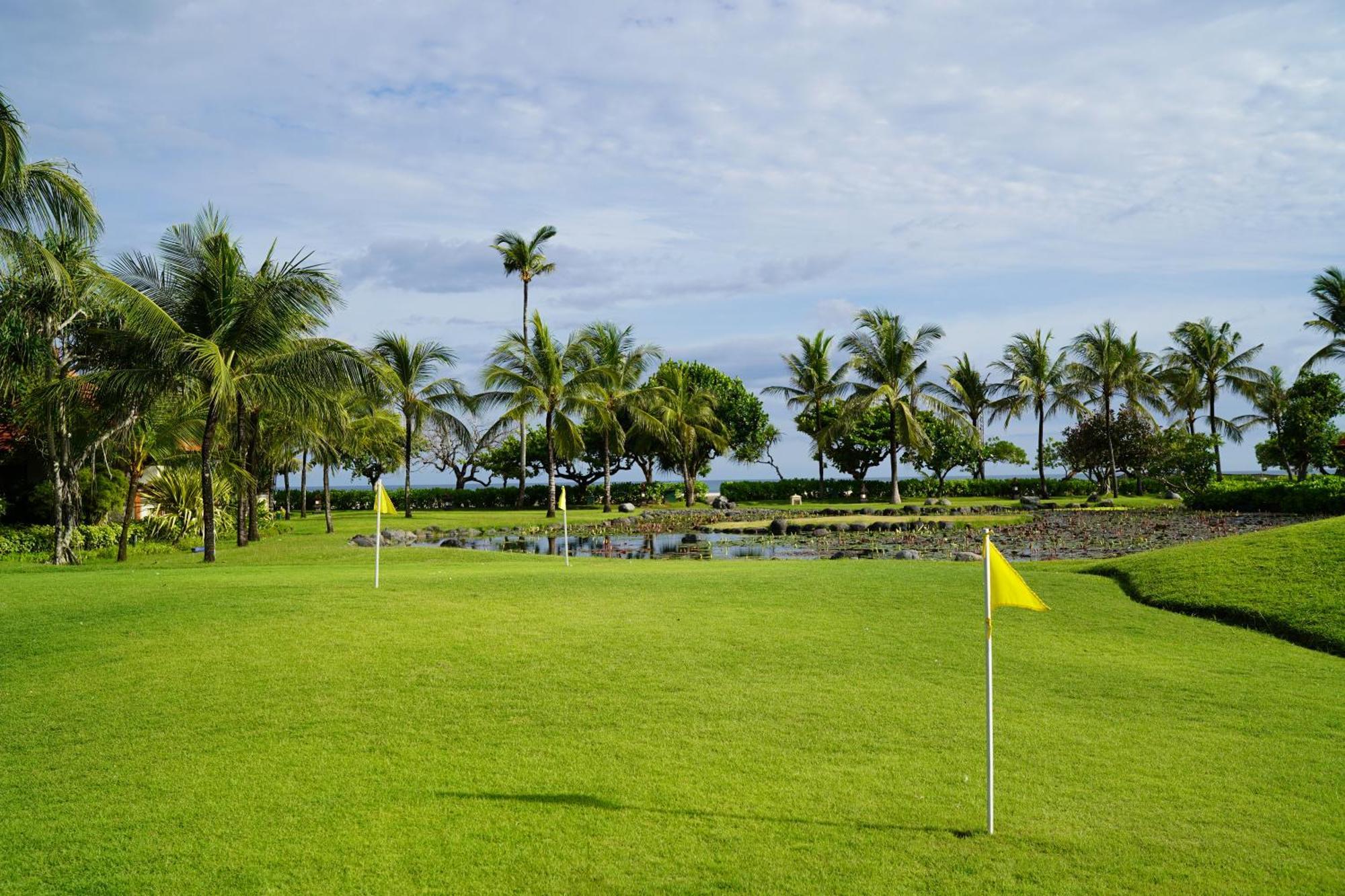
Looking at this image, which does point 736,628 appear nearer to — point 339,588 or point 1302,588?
point 339,588

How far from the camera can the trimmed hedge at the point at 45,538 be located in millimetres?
22562

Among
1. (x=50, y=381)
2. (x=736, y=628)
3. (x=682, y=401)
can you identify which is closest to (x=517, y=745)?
(x=736, y=628)

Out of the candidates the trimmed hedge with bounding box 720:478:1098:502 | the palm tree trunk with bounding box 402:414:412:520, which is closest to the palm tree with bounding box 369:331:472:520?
the palm tree trunk with bounding box 402:414:412:520

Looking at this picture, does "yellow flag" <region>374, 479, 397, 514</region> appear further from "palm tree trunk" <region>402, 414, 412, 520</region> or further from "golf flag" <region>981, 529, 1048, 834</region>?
"palm tree trunk" <region>402, 414, 412, 520</region>

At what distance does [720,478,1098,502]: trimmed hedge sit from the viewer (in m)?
53.1

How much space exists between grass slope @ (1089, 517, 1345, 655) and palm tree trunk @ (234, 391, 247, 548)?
66.9ft

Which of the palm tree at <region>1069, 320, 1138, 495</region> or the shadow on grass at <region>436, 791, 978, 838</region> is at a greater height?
the palm tree at <region>1069, 320, 1138, 495</region>

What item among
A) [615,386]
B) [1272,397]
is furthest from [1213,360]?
[615,386]

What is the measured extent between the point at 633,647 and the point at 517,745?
9.33ft

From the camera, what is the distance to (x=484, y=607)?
11672 millimetres

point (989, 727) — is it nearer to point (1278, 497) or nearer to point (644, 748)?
point (644, 748)

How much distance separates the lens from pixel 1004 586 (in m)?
5.70

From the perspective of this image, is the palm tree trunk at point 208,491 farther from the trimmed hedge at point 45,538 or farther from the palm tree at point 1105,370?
the palm tree at point 1105,370

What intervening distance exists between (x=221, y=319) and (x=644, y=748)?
1624 cm
